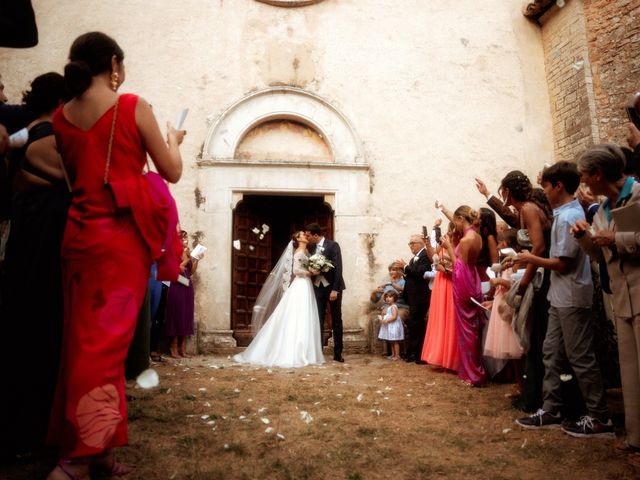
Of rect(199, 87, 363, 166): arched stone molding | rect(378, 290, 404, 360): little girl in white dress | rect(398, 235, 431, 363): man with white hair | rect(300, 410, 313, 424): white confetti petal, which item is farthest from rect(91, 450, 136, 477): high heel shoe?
rect(199, 87, 363, 166): arched stone molding

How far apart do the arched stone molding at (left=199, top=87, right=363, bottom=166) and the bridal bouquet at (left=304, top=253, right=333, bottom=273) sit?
2327mm

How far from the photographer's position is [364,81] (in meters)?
9.41

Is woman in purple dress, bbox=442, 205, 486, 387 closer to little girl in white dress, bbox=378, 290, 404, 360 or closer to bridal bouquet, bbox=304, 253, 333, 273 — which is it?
little girl in white dress, bbox=378, 290, 404, 360

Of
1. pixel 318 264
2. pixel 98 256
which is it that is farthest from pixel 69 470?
pixel 318 264

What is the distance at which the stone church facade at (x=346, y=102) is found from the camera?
887 centimetres

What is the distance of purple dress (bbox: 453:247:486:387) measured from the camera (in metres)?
5.59

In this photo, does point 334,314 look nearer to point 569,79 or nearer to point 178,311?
point 178,311

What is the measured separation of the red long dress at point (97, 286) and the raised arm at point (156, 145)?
0.03 m

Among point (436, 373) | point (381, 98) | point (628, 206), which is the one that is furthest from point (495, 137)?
point (628, 206)

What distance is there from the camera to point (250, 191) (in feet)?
29.7

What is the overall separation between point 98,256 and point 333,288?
569cm

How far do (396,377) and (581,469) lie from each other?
3.33m

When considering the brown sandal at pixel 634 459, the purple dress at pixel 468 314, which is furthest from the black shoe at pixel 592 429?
the purple dress at pixel 468 314

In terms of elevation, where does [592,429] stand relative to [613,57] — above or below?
below
